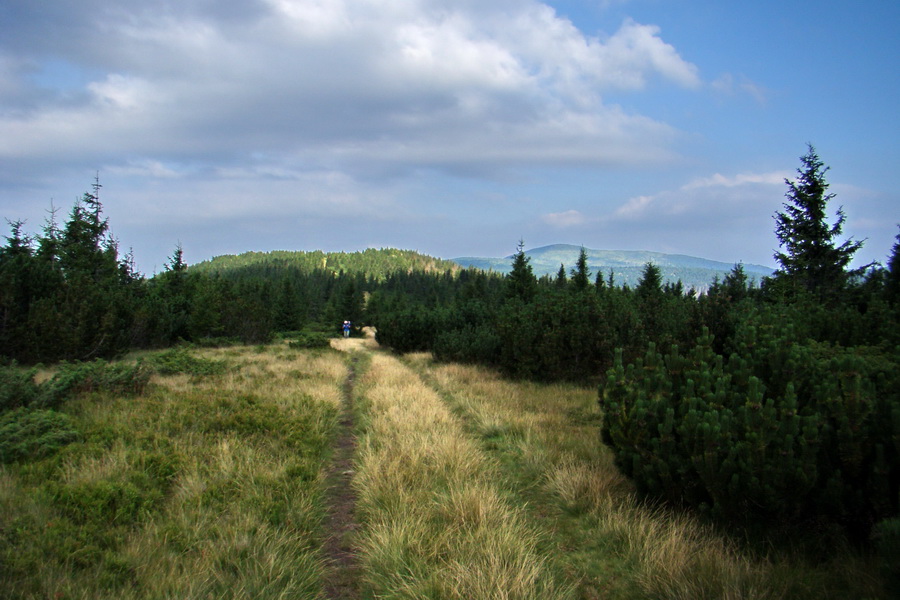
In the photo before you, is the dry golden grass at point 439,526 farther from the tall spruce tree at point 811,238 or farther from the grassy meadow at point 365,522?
the tall spruce tree at point 811,238

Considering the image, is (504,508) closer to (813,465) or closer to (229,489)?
(813,465)

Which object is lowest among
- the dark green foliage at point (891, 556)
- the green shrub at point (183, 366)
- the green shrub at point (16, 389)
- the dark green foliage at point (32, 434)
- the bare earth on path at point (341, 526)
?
the bare earth on path at point (341, 526)

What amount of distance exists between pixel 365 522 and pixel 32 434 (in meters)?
4.69

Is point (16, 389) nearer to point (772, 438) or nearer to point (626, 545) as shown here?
point (626, 545)

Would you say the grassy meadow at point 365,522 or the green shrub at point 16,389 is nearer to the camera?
the grassy meadow at point 365,522

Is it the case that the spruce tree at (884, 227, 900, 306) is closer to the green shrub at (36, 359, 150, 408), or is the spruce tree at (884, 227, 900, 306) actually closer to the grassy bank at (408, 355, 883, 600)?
the grassy bank at (408, 355, 883, 600)

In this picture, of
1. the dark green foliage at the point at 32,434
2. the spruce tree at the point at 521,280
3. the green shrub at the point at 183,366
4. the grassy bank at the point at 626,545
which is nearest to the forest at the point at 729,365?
the grassy bank at the point at 626,545

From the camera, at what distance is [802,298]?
29.8ft

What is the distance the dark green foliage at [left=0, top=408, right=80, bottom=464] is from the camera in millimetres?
5301

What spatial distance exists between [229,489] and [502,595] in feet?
11.0

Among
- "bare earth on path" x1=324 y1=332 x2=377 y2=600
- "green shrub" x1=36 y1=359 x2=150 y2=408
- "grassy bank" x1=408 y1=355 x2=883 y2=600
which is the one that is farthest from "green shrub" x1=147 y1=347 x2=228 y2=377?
"grassy bank" x1=408 y1=355 x2=883 y2=600

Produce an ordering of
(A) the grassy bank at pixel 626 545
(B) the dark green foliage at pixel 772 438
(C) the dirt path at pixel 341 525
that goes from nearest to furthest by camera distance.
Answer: (A) the grassy bank at pixel 626 545 < (B) the dark green foliage at pixel 772 438 < (C) the dirt path at pixel 341 525

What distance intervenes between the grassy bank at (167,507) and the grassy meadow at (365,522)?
19 millimetres

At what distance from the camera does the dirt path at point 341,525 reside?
3635mm
